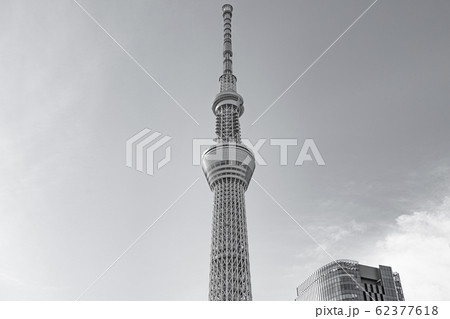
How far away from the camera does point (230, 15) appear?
152125 millimetres

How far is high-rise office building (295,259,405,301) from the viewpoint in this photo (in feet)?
419

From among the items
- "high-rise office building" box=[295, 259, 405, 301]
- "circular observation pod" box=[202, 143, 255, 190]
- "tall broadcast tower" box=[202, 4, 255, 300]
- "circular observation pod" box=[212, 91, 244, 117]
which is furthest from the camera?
"circular observation pod" box=[212, 91, 244, 117]

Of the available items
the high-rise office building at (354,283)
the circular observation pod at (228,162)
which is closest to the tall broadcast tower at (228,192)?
the circular observation pod at (228,162)

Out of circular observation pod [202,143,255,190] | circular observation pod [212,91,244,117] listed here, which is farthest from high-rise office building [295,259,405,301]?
circular observation pod [212,91,244,117]

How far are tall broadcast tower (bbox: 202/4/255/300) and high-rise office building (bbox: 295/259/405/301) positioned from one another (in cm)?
3741

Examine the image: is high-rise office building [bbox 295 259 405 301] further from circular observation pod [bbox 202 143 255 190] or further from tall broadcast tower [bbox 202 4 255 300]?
circular observation pod [bbox 202 143 255 190]

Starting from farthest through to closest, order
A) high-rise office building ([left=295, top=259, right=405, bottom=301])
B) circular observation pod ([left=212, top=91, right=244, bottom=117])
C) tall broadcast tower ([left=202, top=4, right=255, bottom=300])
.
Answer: circular observation pod ([left=212, top=91, right=244, bottom=117]), high-rise office building ([left=295, top=259, right=405, bottom=301]), tall broadcast tower ([left=202, top=4, right=255, bottom=300])

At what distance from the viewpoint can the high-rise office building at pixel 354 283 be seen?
12781 centimetres

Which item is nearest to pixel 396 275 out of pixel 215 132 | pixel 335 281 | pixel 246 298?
pixel 335 281

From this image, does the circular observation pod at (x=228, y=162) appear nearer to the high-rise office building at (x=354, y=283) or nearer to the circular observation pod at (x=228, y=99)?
the circular observation pod at (x=228, y=99)

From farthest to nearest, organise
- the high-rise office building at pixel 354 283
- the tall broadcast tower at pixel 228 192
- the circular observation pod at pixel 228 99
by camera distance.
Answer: the circular observation pod at pixel 228 99 < the high-rise office building at pixel 354 283 < the tall broadcast tower at pixel 228 192

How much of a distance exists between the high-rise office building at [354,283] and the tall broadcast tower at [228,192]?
37405 mm

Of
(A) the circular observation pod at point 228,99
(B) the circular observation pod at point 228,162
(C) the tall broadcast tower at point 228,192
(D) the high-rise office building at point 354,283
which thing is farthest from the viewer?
(A) the circular observation pod at point 228,99
